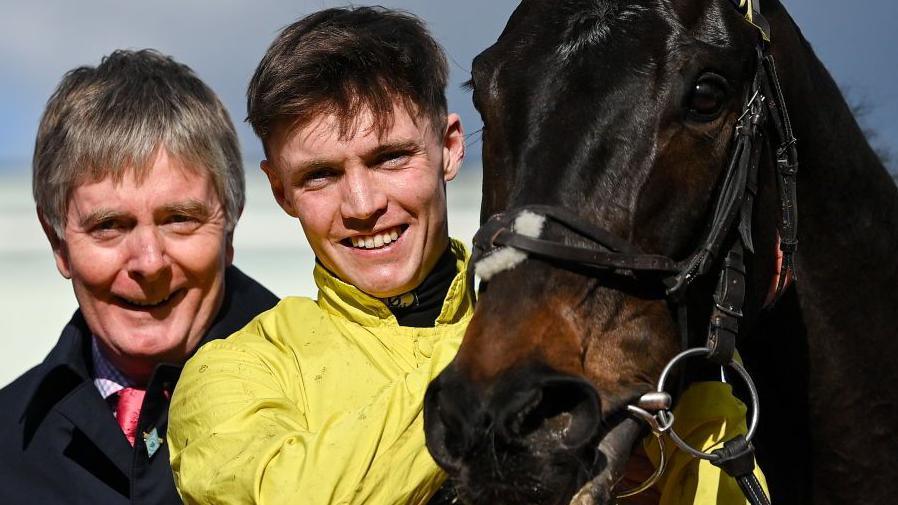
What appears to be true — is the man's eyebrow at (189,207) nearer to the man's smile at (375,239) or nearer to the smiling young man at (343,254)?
the smiling young man at (343,254)

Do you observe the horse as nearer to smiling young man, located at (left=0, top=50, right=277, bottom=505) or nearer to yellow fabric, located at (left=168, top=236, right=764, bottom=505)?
yellow fabric, located at (left=168, top=236, right=764, bottom=505)

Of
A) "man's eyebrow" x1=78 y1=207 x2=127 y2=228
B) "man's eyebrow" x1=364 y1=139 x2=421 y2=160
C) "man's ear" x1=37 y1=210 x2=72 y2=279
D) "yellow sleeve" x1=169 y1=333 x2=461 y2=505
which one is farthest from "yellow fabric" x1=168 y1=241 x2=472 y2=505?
"man's ear" x1=37 y1=210 x2=72 y2=279

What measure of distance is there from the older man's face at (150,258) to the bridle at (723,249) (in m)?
1.31

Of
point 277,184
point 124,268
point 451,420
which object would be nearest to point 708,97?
point 451,420

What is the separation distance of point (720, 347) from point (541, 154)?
0.44m

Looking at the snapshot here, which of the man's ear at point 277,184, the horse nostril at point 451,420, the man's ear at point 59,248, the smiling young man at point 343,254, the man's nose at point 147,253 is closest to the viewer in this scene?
the horse nostril at point 451,420

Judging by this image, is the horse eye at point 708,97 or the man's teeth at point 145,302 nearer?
the horse eye at point 708,97

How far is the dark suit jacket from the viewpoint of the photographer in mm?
2740

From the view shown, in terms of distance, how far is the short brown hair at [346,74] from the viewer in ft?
7.71

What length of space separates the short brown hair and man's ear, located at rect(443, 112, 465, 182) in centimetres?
5

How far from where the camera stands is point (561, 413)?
5.30ft

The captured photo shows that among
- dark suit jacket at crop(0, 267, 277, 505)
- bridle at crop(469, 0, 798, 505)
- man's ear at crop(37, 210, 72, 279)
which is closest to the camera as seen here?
bridle at crop(469, 0, 798, 505)

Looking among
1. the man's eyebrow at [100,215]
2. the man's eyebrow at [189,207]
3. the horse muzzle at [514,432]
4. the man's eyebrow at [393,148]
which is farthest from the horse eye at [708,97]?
the man's eyebrow at [100,215]

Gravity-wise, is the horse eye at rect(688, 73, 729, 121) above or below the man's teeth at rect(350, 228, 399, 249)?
above
